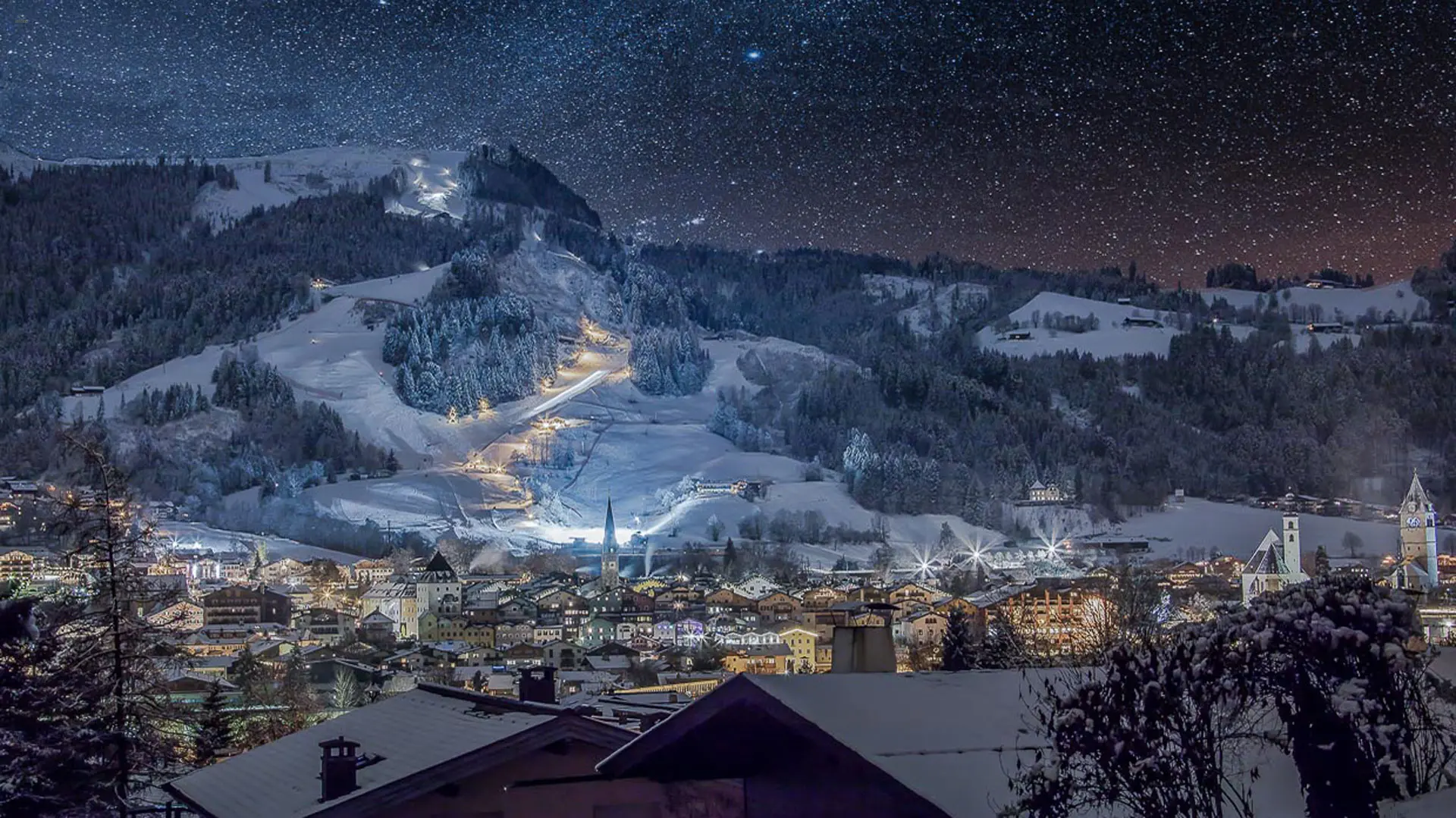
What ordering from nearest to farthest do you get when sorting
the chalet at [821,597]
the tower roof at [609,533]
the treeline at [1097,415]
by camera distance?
the chalet at [821,597] → the tower roof at [609,533] → the treeline at [1097,415]

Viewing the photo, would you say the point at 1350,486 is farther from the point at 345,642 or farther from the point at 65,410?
the point at 65,410

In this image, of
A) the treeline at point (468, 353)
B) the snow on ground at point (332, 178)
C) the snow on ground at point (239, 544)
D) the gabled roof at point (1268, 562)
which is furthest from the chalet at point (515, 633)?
the snow on ground at point (332, 178)

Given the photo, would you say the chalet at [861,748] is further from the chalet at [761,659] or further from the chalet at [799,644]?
the chalet at [799,644]

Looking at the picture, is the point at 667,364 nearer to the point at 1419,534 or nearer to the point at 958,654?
the point at 1419,534

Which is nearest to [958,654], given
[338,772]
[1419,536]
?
[338,772]

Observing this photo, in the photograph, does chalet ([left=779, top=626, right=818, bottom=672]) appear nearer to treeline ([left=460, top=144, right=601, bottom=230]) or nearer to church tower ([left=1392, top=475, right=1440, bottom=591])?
church tower ([left=1392, top=475, right=1440, bottom=591])
